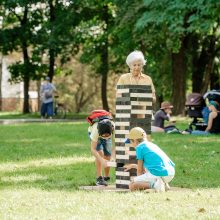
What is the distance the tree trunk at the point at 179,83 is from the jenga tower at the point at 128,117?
2474 centimetres

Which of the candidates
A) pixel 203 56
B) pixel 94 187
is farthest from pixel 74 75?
pixel 94 187

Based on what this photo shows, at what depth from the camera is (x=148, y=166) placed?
31.9ft

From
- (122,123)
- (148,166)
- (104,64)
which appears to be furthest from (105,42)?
(148,166)

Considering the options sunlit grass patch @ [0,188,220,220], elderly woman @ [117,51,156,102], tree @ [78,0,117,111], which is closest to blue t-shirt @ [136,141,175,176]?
sunlit grass patch @ [0,188,220,220]

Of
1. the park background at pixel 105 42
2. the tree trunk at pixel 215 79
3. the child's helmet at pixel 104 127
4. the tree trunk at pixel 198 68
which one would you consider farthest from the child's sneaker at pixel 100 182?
the tree trunk at pixel 215 79

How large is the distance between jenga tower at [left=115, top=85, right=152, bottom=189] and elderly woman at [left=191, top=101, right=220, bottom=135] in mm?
11860

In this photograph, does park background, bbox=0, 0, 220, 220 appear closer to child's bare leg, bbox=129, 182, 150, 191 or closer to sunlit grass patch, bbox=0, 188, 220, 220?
sunlit grass patch, bbox=0, 188, 220, 220

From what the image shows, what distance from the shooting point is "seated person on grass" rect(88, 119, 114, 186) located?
10.4 m

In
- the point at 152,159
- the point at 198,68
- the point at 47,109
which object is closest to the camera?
the point at 152,159

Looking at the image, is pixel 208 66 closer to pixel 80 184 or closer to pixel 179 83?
pixel 179 83

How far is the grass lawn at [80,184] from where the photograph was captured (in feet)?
25.8

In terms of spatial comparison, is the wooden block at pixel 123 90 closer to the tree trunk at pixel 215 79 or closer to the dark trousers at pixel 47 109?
Result: the dark trousers at pixel 47 109

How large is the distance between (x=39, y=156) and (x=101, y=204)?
6.88 metres

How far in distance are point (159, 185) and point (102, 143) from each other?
165cm
